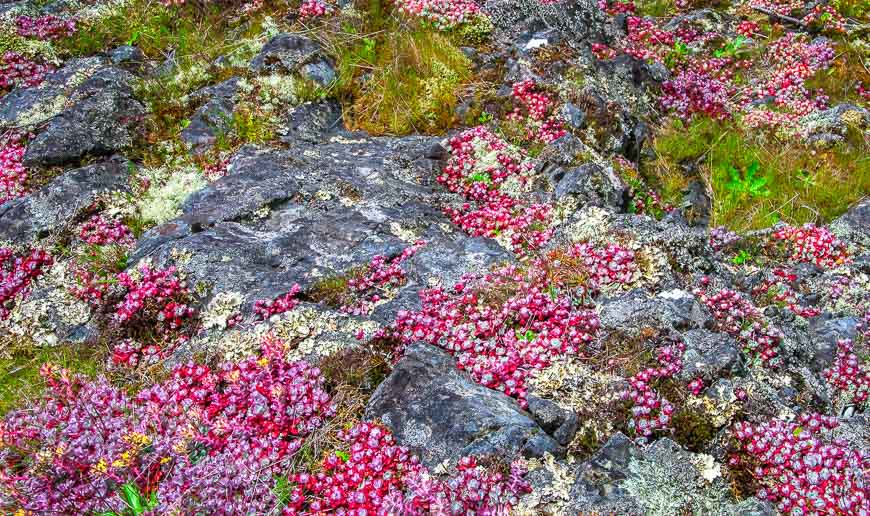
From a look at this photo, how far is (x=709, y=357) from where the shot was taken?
15.3 feet

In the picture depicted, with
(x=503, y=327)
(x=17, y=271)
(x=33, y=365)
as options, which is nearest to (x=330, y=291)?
(x=503, y=327)

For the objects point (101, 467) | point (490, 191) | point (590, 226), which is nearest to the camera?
point (101, 467)

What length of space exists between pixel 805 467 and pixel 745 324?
5.11ft

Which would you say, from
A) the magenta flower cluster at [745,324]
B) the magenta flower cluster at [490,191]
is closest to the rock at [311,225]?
the magenta flower cluster at [490,191]

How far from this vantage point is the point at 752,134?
9.18 m

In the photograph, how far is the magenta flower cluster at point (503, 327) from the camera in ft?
16.1

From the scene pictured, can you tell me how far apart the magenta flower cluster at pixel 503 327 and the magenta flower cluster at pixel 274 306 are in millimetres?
1007

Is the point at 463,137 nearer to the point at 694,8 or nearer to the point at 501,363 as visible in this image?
the point at 501,363

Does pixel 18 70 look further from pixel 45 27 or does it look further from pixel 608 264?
pixel 608 264

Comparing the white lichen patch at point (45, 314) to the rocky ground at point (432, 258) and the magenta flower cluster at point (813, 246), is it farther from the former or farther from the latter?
the magenta flower cluster at point (813, 246)

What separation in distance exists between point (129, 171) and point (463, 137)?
14.0 ft

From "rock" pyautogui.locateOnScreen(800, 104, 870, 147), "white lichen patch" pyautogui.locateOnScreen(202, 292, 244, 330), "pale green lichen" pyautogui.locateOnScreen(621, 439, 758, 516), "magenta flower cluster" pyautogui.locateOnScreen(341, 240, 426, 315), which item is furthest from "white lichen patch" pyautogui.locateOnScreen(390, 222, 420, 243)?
"rock" pyautogui.locateOnScreen(800, 104, 870, 147)

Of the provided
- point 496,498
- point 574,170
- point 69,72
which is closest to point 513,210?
point 574,170

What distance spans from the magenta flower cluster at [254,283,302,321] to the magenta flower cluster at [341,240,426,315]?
493mm
